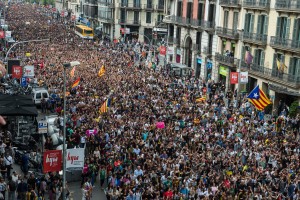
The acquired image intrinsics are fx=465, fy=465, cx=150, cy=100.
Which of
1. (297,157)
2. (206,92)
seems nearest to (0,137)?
(297,157)

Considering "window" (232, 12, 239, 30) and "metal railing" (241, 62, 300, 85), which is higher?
"window" (232, 12, 239, 30)

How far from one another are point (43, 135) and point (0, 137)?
8.82 feet

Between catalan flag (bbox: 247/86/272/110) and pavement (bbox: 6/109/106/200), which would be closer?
pavement (bbox: 6/109/106/200)

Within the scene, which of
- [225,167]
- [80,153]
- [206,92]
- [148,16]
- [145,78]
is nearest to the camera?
[80,153]

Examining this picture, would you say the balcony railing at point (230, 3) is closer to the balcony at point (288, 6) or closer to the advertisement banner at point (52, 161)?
the balcony at point (288, 6)

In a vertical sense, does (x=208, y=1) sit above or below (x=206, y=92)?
above

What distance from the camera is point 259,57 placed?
4684cm

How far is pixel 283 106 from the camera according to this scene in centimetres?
4197

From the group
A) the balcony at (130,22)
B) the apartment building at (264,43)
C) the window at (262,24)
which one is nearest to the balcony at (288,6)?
the apartment building at (264,43)

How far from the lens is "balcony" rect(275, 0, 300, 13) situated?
131ft

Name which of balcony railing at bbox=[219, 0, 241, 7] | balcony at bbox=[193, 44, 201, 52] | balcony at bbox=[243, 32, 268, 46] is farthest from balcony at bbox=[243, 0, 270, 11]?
balcony at bbox=[193, 44, 201, 52]

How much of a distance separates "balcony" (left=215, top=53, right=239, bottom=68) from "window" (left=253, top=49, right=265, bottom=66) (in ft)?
9.97

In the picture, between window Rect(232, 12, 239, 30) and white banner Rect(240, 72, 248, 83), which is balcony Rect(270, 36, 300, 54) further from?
window Rect(232, 12, 239, 30)

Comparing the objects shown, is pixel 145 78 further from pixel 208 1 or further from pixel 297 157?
pixel 297 157
